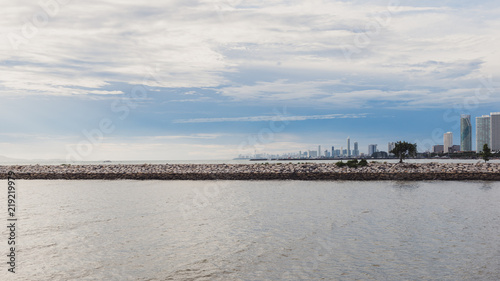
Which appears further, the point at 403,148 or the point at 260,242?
the point at 403,148

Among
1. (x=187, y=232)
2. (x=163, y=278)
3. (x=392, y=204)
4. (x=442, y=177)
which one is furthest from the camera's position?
(x=442, y=177)

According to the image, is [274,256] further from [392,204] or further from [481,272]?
[392,204]

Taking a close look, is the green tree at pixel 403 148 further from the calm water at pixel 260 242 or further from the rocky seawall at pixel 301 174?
the calm water at pixel 260 242

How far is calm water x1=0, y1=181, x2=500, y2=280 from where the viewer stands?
10180mm

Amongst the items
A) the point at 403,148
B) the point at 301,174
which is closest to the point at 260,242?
the point at 301,174

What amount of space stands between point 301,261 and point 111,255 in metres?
5.73

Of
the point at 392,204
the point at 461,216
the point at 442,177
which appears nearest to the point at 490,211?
the point at 461,216

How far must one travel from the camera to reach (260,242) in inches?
528

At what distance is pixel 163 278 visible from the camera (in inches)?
381

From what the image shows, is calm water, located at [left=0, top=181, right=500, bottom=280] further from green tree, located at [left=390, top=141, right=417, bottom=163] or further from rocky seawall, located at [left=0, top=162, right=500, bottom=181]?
green tree, located at [left=390, top=141, right=417, bottom=163]

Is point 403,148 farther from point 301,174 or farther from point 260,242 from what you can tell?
point 260,242

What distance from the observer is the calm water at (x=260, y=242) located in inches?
401

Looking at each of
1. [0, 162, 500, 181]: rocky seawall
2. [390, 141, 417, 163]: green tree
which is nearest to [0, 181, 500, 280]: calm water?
[0, 162, 500, 181]: rocky seawall

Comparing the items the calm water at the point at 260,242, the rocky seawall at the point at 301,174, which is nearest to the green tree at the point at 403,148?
the rocky seawall at the point at 301,174
